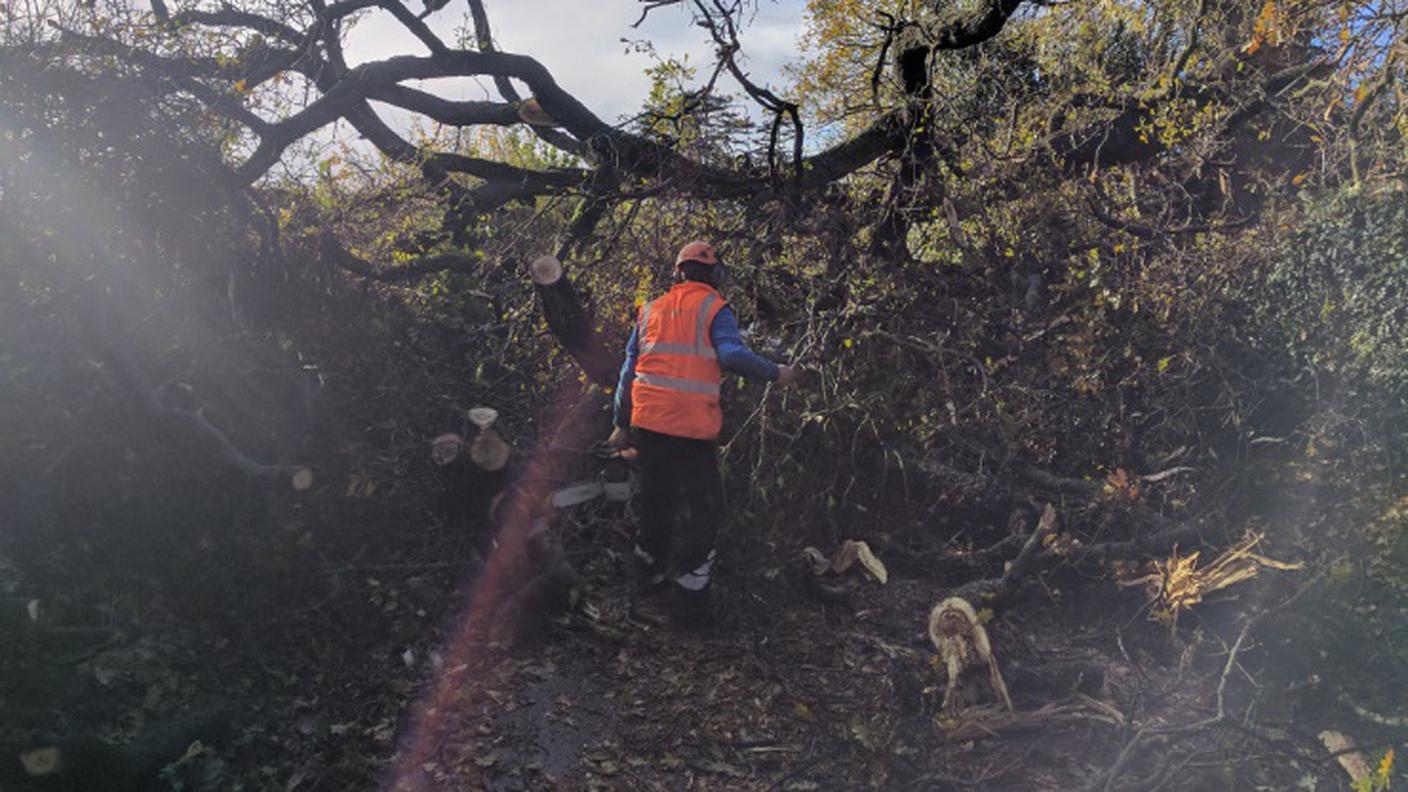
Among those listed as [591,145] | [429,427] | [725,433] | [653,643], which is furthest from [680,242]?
[653,643]

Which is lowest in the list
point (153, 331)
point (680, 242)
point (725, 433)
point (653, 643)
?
point (653, 643)

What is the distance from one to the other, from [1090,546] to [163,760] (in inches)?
168

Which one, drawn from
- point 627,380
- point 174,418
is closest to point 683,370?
point 627,380

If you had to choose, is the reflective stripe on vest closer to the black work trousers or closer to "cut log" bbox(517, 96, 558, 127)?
the black work trousers

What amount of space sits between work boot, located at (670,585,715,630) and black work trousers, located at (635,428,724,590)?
0.04 metres

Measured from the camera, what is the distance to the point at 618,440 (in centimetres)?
536

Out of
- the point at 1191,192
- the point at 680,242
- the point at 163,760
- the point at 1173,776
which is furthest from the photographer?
the point at 1191,192

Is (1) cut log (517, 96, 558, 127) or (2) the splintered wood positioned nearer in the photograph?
(2) the splintered wood

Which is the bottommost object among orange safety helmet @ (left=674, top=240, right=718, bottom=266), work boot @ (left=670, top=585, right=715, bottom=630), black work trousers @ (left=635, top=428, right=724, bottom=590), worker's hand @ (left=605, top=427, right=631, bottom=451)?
work boot @ (left=670, top=585, right=715, bottom=630)

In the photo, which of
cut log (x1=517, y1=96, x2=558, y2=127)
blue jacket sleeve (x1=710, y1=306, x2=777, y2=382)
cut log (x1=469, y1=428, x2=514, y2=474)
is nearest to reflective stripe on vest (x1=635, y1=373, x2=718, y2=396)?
blue jacket sleeve (x1=710, y1=306, x2=777, y2=382)

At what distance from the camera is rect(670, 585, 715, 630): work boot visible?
15.3 ft

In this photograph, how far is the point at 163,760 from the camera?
327 cm

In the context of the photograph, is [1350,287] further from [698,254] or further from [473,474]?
[473,474]

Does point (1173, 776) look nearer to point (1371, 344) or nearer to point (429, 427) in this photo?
point (1371, 344)
